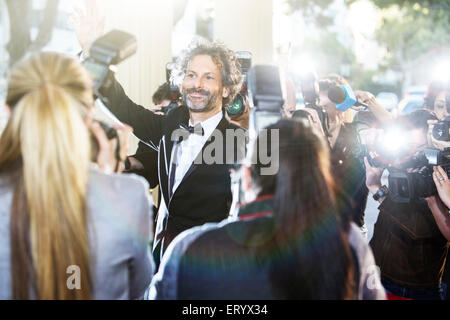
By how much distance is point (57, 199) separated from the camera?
1280 mm

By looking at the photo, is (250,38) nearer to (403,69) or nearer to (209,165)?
(209,165)

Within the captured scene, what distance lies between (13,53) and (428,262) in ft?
30.6

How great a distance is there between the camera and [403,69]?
148 ft

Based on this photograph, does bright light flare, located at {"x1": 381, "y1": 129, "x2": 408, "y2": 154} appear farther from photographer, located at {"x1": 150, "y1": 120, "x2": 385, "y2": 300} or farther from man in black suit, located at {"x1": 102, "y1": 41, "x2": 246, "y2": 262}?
photographer, located at {"x1": 150, "y1": 120, "x2": 385, "y2": 300}

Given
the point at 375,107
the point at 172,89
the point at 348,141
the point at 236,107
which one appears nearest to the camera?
the point at 236,107

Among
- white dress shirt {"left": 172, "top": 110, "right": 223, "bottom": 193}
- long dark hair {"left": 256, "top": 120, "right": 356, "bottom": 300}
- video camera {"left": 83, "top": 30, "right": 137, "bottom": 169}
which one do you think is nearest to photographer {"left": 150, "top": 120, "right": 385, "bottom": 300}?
long dark hair {"left": 256, "top": 120, "right": 356, "bottom": 300}

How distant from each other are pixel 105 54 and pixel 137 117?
117 centimetres

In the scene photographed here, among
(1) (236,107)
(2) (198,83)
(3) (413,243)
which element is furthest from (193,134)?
(3) (413,243)

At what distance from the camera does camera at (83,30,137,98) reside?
1.65 m

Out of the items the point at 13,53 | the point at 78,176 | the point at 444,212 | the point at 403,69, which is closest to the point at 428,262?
the point at 444,212

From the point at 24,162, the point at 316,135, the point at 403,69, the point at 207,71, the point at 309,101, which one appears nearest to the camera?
the point at 24,162

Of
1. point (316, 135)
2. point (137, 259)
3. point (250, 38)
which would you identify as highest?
point (250, 38)

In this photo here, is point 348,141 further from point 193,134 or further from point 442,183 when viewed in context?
point 193,134

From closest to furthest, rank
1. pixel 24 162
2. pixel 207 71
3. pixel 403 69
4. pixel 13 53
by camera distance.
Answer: pixel 24 162, pixel 207 71, pixel 13 53, pixel 403 69
